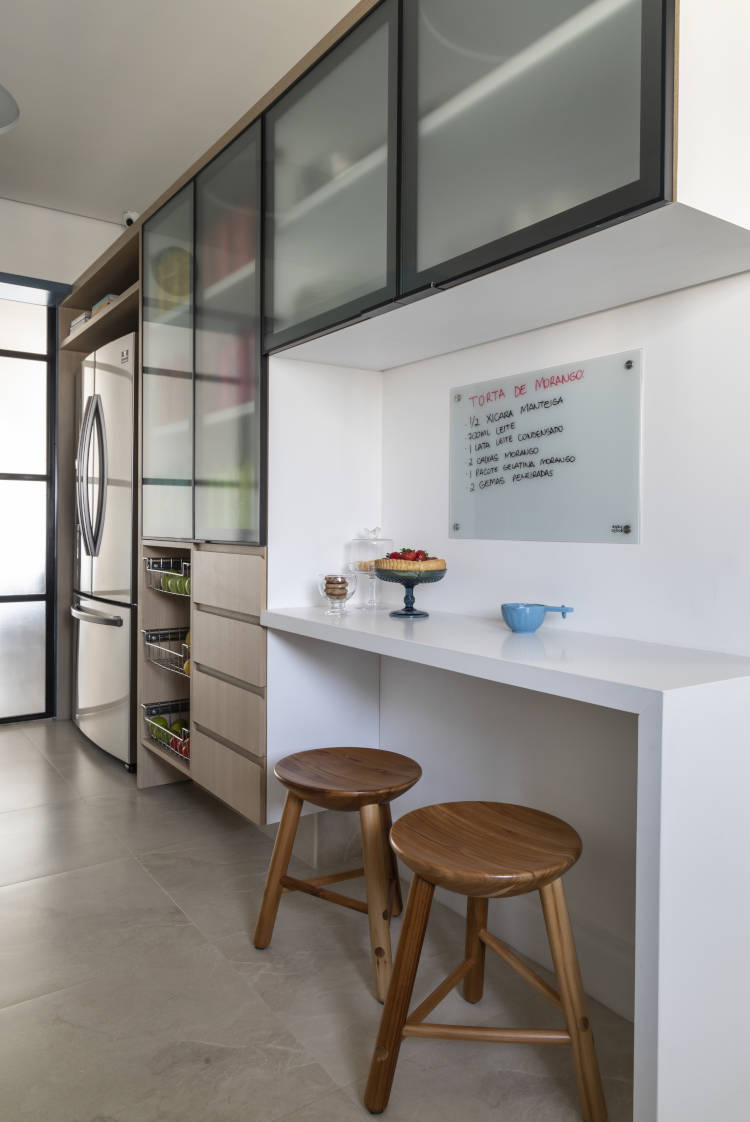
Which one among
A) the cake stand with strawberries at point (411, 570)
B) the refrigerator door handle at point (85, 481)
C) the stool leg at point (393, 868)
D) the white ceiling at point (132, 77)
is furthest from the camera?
the refrigerator door handle at point (85, 481)

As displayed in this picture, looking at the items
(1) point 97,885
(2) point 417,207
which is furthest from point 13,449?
(2) point 417,207

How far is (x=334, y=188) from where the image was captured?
2016 mm

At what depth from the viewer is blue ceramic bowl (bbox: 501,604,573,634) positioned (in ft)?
5.98

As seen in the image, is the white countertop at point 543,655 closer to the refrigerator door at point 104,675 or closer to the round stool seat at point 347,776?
the round stool seat at point 347,776

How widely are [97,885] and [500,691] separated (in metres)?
1.32

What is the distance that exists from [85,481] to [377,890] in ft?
8.69

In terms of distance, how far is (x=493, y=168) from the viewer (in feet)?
5.04

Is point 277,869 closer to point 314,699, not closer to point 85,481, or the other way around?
point 314,699

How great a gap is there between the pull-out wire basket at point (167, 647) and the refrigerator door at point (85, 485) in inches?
27.9

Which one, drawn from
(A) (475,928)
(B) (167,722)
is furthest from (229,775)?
(A) (475,928)

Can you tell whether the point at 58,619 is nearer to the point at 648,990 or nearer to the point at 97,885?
the point at 97,885

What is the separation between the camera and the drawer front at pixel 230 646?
7.73 ft

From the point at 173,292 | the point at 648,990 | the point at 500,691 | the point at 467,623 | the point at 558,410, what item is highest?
the point at 173,292

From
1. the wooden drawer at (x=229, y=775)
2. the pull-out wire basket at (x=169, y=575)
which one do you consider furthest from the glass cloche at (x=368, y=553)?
the pull-out wire basket at (x=169, y=575)
